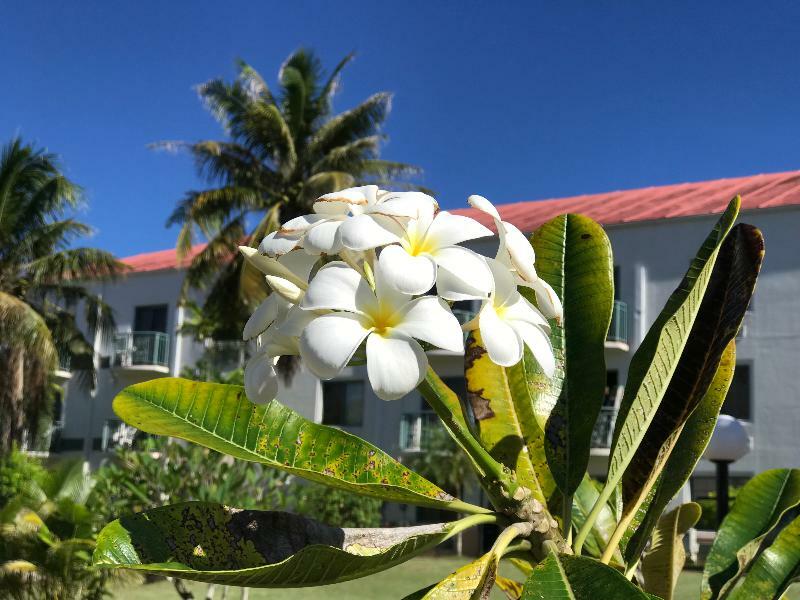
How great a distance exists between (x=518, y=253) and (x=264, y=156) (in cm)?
2165

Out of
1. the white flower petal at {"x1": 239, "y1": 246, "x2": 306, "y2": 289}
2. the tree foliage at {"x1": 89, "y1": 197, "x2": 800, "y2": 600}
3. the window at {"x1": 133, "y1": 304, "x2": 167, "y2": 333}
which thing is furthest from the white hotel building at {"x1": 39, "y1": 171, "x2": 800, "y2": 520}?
the white flower petal at {"x1": 239, "y1": 246, "x2": 306, "y2": 289}

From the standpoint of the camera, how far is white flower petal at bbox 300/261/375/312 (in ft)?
3.29

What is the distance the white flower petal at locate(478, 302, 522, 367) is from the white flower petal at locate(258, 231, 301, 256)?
0.80 ft

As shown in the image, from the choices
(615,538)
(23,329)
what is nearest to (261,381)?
(615,538)

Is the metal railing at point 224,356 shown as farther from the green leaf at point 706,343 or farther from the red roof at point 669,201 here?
the green leaf at point 706,343

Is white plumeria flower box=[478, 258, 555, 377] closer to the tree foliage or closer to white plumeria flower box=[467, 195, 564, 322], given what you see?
white plumeria flower box=[467, 195, 564, 322]

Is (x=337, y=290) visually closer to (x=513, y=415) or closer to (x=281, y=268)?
(x=281, y=268)

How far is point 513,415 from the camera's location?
147 cm

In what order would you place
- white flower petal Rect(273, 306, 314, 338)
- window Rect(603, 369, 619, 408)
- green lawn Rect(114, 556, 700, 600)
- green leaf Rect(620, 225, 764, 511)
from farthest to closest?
window Rect(603, 369, 619, 408) < green lawn Rect(114, 556, 700, 600) < green leaf Rect(620, 225, 764, 511) < white flower petal Rect(273, 306, 314, 338)

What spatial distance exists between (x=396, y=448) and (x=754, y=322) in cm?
939

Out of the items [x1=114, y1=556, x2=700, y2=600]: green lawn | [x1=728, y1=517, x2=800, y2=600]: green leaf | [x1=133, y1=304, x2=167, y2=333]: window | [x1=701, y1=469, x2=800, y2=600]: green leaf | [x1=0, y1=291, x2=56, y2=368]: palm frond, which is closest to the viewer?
[x1=728, y1=517, x2=800, y2=600]: green leaf

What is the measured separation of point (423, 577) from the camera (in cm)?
1733

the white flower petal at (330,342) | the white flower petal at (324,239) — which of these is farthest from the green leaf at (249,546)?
the white flower petal at (324,239)

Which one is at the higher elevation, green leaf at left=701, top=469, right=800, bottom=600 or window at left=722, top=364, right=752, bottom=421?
window at left=722, top=364, right=752, bottom=421
